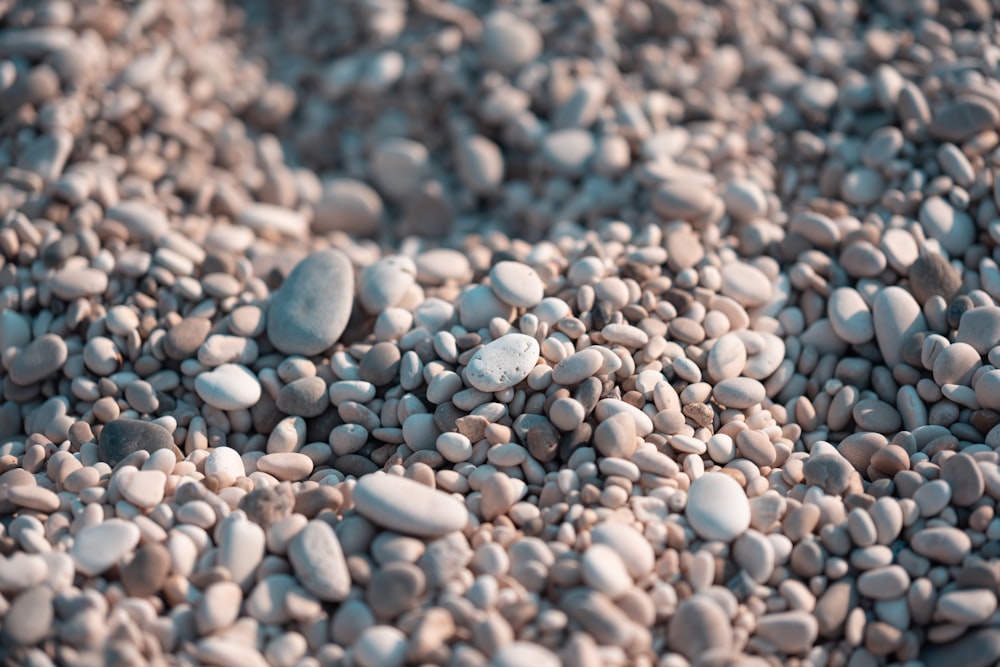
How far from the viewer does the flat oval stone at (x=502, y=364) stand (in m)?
1.57

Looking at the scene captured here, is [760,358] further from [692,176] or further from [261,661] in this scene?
[261,661]

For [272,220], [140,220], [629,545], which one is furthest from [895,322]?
[140,220]

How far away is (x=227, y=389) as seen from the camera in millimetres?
1654

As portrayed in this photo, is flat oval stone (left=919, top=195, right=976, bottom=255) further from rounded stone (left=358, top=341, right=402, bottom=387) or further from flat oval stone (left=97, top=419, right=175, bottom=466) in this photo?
flat oval stone (left=97, top=419, right=175, bottom=466)

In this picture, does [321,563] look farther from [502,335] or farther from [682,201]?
[682,201]

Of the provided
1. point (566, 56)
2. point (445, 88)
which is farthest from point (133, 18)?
point (566, 56)

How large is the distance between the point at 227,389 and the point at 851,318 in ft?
3.88

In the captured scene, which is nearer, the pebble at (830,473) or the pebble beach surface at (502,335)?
the pebble beach surface at (502,335)

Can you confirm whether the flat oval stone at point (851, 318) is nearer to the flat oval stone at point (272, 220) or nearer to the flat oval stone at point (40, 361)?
the flat oval stone at point (272, 220)

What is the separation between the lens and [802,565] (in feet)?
4.53

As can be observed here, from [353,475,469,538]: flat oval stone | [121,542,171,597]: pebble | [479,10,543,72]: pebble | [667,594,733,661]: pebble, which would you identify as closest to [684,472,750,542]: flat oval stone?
[667,594,733,661]: pebble

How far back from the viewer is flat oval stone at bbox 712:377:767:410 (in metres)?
1.62

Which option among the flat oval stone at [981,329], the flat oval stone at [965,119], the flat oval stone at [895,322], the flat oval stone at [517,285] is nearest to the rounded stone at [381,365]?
the flat oval stone at [517,285]

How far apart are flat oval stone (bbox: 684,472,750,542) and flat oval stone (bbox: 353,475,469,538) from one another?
36 cm
